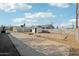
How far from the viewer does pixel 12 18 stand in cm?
301

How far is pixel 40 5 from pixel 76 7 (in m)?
0.37

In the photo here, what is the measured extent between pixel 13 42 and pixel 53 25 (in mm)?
454

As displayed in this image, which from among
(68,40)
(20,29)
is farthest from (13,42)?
(68,40)

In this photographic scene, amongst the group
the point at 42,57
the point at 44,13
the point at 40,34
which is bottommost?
the point at 42,57

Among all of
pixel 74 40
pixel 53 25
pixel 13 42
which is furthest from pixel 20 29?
pixel 74 40

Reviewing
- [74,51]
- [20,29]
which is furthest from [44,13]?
[74,51]

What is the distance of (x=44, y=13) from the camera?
302 centimetres

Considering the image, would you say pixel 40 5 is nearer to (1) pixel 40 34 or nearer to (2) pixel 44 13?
(2) pixel 44 13

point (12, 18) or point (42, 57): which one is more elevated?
point (12, 18)

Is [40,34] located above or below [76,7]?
below

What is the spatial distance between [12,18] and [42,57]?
0.51m

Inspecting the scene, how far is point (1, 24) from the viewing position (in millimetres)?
3002

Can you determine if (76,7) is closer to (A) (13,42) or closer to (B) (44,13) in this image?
(B) (44,13)

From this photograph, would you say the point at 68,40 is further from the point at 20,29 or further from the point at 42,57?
the point at 20,29
